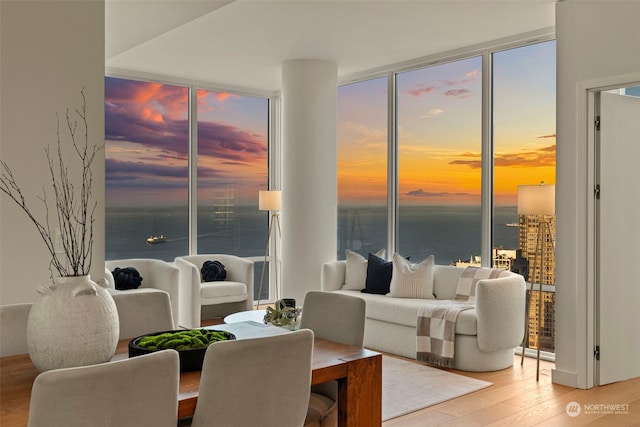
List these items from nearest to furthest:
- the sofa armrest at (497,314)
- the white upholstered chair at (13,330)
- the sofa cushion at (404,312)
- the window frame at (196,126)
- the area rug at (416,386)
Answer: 1. the white upholstered chair at (13,330)
2. the area rug at (416,386)
3. the sofa armrest at (497,314)
4. the sofa cushion at (404,312)
5. the window frame at (196,126)

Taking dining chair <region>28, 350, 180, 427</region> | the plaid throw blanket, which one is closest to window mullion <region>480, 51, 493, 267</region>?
the plaid throw blanket

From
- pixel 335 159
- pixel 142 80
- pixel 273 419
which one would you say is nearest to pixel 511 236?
pixel 335 159

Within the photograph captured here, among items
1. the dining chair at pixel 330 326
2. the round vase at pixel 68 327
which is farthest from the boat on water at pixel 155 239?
the round vase at pixel 68 327

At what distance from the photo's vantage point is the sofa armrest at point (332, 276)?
645 centimetres

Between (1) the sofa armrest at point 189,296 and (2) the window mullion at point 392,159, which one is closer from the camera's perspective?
(1) the sofa armrest at point 189,296

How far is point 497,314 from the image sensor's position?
4.71 metres

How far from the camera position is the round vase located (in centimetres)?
198

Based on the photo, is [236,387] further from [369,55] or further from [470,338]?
Result: [369,55]

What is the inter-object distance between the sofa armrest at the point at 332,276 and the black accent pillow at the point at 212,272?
1.33 meters

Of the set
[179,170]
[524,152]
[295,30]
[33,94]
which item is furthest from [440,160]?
[33,94]

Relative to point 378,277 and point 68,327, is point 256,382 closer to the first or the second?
point 68,327

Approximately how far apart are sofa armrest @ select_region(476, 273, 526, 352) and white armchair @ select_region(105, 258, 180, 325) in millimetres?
3094

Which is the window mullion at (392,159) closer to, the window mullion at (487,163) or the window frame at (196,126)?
the window mullion at (487,163)

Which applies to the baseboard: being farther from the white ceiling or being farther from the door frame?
the white ceiling
